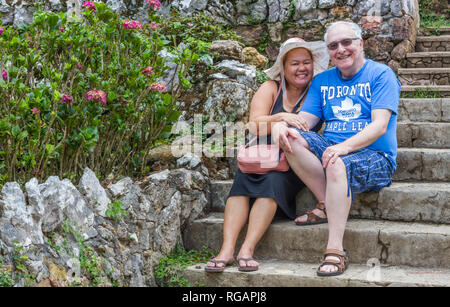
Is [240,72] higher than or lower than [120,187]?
higher

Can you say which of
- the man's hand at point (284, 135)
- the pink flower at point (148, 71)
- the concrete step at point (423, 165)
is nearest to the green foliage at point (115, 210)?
the pink flower at point (148, 71)

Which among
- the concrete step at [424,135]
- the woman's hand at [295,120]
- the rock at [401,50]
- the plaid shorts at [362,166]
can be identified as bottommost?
the plaid shorts at [362,166]

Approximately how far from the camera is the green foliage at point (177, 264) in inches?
121

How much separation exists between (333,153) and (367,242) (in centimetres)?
56

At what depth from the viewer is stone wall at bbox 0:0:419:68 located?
565 centimetres

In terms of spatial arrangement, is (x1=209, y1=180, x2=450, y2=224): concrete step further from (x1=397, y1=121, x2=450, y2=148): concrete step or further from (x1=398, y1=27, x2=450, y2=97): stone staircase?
(x1=398, y1=27, x2=450, y2=97): stone staircase

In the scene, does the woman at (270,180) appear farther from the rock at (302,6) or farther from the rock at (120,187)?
the rock at (302,6)

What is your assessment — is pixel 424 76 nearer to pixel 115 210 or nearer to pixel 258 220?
pixel 258 220

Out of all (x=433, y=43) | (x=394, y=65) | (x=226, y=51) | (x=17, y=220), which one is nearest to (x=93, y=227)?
(x=17, y=220)

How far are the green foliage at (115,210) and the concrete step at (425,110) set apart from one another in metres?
2.62

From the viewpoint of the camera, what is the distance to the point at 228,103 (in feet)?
13.5

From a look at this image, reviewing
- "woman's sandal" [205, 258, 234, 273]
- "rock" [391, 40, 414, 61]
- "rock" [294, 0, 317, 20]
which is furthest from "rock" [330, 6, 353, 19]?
"woman's sandal" [205, 258, 234, 273]

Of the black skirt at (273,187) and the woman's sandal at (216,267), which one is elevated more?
the black skirt at (273,187)

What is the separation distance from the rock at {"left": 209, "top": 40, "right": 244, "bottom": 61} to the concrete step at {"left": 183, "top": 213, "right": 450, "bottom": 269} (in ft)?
5.41
